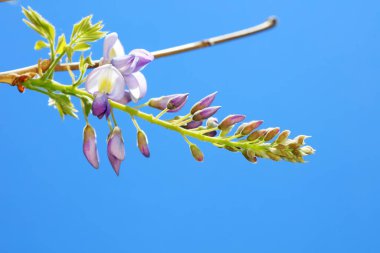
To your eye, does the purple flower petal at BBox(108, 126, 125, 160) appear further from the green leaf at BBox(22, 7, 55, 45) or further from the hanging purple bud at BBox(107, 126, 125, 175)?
the green leaf at BBox(22, 7, 55, 45)

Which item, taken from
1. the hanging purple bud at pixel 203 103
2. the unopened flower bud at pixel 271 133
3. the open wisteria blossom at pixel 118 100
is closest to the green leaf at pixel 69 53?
the open wisteria blossom at pixel 118 100

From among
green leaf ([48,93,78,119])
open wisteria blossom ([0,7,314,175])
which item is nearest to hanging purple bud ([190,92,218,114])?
open wisteria blossom ([0,7,314,175])

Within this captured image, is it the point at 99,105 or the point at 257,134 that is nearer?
the point at 99,105

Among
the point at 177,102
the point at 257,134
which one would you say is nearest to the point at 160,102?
the point at 177,102

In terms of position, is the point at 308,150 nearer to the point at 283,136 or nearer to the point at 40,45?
the point at 283,136

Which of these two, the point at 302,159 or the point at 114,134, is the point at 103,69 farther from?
the point at 302,159

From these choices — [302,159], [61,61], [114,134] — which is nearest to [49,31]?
[61,61]
